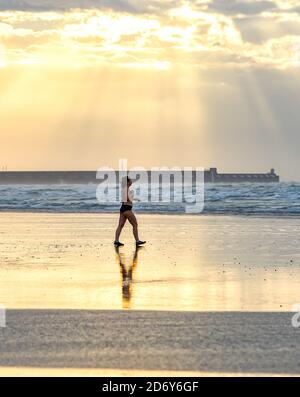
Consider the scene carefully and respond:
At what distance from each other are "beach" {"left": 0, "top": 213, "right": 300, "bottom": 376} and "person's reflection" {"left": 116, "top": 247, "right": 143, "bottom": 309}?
0.02 meters

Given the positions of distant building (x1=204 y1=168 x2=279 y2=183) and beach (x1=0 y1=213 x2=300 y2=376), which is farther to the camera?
distant building (x1=204 y1=168 x2=279 y2=183)

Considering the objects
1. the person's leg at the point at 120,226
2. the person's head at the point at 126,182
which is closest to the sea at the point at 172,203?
the person's head at the point at 126,182

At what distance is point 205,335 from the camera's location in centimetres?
974

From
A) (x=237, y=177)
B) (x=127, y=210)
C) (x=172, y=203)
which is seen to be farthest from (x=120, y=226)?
(x=237, y=177)

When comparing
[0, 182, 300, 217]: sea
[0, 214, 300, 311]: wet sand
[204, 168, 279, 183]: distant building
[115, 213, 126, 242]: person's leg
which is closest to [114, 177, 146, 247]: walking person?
[115, 213, 126, 242]: person's leg

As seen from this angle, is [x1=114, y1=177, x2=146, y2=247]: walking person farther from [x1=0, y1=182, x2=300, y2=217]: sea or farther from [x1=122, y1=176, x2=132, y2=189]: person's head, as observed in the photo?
[x1=0, y1=182, x2=300, y2=217]: sea

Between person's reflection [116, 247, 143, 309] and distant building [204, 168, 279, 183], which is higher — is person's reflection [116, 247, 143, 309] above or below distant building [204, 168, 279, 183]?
below

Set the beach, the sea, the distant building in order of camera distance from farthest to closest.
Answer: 1. the distant building
2. the sea
3. the beach

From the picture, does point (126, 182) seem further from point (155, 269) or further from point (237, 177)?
point (237, 177)

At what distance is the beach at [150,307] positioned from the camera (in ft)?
28.1

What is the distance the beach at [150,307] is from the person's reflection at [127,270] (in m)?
0.02

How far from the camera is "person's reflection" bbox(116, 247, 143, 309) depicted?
1277 centimetres

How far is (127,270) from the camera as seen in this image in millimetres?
16500

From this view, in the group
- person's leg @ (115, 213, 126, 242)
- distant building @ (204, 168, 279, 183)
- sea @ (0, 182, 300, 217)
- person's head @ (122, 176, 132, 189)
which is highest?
distant building @ (204, 168, 279, 183)
